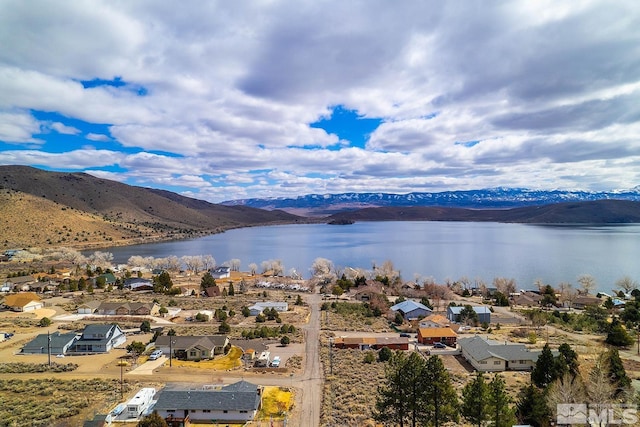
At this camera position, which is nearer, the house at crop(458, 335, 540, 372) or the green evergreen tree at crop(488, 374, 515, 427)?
the green evergreen tree at crop(488, 374, 515, 427)

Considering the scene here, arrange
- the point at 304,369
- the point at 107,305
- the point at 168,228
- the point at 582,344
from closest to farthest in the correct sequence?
the point at 304,369
the point at 582,344
the point at 107,305
the point at 168,228

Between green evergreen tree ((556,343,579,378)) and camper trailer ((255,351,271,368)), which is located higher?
green evergreen tree ((556,343,579,378))

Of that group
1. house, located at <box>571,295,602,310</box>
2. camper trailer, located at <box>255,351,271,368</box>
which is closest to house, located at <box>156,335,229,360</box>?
camper trailer, located at <box>255,351,271,368</box>

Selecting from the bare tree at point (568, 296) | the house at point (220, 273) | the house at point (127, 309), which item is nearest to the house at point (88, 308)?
the house at point (127, 309)

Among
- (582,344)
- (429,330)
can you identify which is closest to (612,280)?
(582,344)

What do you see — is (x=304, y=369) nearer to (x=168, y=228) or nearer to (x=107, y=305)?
(x=107, y=305)

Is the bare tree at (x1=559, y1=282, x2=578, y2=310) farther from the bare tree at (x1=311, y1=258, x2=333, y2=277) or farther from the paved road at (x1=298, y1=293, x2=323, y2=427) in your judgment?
the bare tree at (x1=311, y1=258, x2=333, y2=277)

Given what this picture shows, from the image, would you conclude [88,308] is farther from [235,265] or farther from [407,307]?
[235,265]
